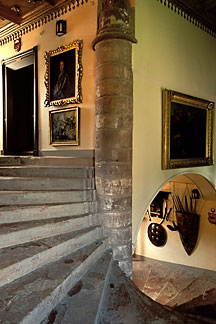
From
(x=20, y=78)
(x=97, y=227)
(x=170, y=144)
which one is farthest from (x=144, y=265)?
(x=20, y=78)

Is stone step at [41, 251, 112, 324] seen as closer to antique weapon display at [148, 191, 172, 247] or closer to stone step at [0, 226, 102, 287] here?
stone step at [0, 226, 102, 287]

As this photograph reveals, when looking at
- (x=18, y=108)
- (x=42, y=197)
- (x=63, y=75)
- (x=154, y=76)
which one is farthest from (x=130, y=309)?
(x=18, y=108)

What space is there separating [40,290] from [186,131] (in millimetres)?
3783

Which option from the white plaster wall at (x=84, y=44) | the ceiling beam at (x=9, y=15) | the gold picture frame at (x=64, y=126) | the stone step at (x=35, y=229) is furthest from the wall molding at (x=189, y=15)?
the stone step at (x=35, y=229)

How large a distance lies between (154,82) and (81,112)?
128 cm

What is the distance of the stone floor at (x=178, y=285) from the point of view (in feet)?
16.2

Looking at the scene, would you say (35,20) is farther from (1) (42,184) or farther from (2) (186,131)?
(2) (186,131)

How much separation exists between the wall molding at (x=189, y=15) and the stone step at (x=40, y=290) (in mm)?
4203

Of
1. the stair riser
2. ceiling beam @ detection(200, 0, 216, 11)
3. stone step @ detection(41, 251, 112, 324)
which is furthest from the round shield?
ceiling beam @ detection(200, 0, 216, 11)

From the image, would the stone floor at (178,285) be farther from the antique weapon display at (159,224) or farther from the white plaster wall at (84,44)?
the white plaster wall at (84,44)

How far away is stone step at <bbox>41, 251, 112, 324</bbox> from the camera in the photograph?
1579 millimetres

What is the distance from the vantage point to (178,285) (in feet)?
18.8

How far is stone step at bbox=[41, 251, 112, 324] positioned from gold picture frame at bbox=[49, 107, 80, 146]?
2304 millimetres

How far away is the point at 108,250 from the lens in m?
2.94
